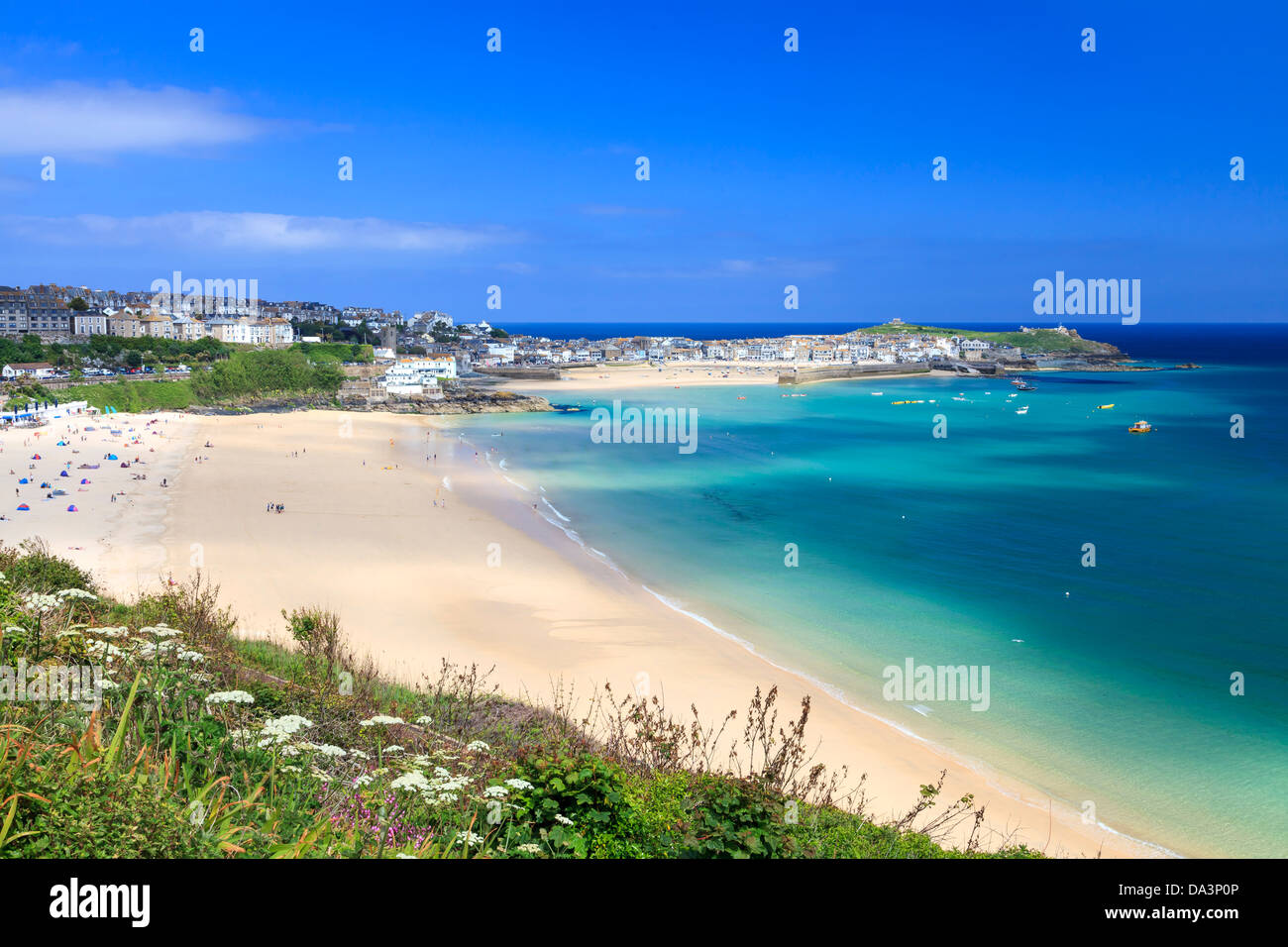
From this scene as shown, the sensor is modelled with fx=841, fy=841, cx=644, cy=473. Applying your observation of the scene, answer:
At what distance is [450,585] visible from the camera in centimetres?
1930

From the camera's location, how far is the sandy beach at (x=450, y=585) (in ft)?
37.9

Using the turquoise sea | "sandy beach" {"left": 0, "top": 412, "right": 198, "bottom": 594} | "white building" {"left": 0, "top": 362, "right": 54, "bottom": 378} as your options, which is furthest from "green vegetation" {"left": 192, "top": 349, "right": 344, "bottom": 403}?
the turquoise sea

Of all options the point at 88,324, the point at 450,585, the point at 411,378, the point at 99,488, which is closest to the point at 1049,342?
the point at 411,378

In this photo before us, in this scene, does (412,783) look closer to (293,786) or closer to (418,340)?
(293,786)

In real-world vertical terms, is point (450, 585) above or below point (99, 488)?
below

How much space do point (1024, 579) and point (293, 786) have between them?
786 inches

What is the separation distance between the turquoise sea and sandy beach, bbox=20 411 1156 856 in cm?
77

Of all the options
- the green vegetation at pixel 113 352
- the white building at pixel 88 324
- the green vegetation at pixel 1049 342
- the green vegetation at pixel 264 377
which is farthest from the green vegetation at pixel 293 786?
the green vegetation at pixel 1049 342

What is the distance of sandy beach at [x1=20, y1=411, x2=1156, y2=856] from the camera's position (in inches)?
455

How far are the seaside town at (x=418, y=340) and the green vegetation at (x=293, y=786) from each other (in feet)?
223

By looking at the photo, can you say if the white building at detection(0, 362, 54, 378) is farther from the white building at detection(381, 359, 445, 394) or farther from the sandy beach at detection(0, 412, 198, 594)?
the white building at detection(381, 359, 445, 394)
